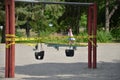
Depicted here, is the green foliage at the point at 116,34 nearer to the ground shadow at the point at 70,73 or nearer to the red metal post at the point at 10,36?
the ground shadow at the point at 70,73

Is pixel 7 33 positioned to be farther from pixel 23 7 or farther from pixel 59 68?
pixel 23 7

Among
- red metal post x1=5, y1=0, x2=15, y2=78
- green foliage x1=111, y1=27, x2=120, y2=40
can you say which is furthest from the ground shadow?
green foliage x1=111, y1=27, x2=120, y2=40

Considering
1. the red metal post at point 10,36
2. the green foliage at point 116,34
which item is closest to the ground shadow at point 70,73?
the red metal post at point 10,36

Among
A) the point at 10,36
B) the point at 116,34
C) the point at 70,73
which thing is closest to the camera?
the point at 10,36

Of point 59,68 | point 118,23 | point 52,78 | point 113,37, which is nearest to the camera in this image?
point 52,78

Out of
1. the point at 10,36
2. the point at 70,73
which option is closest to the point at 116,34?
the point at 70,73

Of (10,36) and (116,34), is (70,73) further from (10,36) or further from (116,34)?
(116,34)

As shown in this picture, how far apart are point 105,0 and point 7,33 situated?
31.8m

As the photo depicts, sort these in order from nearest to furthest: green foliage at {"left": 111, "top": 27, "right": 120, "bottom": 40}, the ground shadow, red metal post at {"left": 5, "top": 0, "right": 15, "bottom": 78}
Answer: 1. the ground shadow
2. red metal post at {"left": 5, "top": 0, "right": 15, "bottom": 78}
3. green foliage at {"left": 111, "top": 27, "right": 120, "bottom": 40}

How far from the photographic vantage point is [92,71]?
1506 centimetres

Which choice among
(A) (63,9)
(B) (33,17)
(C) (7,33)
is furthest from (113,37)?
(C) (7,33)

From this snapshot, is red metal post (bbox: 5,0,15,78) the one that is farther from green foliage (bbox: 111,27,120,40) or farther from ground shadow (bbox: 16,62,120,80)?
green foliage (bbox: 111,27,120,40)

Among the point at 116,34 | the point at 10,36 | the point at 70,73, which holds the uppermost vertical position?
the point at 116,34

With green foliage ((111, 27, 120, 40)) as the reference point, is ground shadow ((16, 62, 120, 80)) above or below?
below
